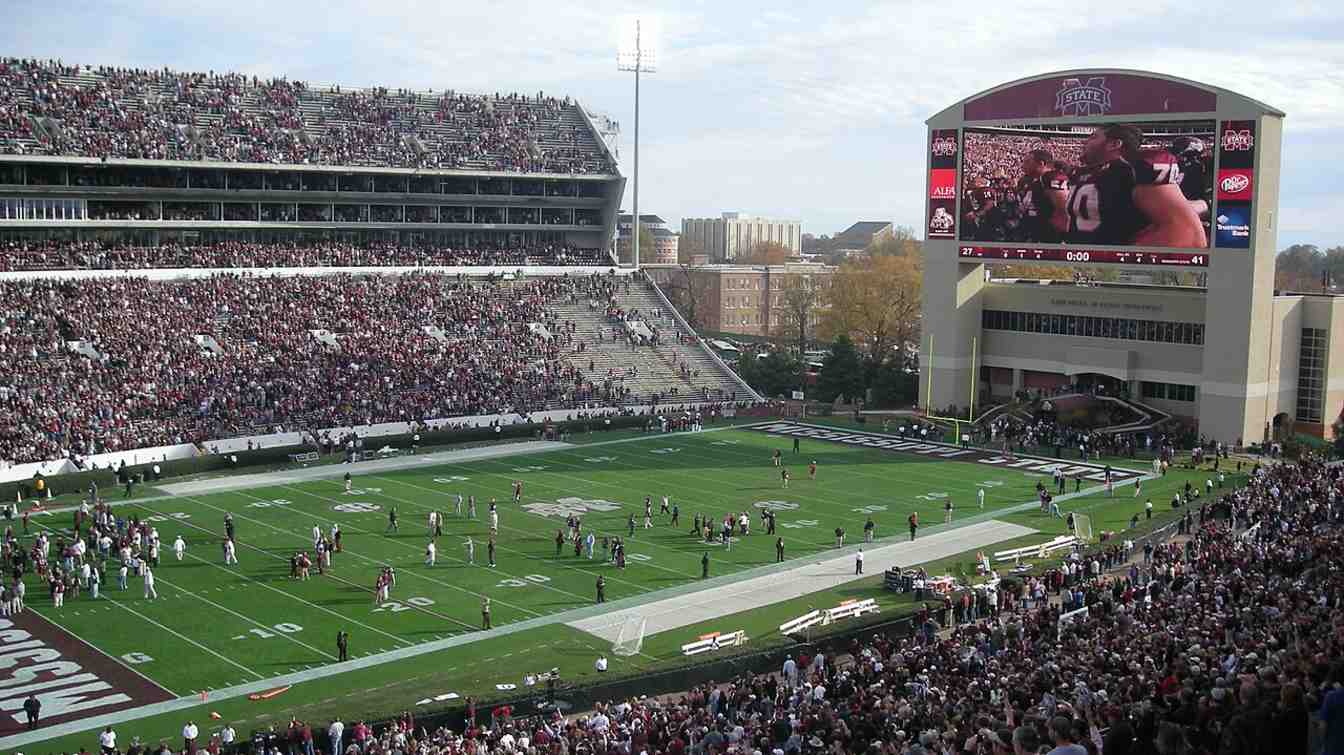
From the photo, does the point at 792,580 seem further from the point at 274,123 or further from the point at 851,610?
the point at 274,123

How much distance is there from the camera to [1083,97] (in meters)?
56.6

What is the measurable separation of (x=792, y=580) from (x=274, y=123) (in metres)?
45.2

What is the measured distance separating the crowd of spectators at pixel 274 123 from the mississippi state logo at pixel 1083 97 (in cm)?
3044

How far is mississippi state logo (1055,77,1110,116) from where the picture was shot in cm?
5603

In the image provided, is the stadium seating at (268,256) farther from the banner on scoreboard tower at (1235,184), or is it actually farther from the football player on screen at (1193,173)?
the banner on scoreboard tower at (1235,184)

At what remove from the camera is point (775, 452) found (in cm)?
5297

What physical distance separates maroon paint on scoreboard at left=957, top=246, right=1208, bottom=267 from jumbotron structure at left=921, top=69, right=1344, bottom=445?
60 mm

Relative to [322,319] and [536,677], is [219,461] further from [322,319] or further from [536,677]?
[536,677]

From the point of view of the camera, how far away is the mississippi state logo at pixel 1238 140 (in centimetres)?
5244

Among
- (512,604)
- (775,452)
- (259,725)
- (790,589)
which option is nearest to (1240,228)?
(775,452)

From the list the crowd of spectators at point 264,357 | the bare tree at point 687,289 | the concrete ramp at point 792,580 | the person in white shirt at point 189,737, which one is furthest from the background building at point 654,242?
the person in white shirt at point 189,737

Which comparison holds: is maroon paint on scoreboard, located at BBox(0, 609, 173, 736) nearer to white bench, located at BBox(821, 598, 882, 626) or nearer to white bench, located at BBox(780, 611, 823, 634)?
white bench, located at BBox(780, 611, 823, 634)

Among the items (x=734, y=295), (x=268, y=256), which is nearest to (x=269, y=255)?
(x=268, y=256)

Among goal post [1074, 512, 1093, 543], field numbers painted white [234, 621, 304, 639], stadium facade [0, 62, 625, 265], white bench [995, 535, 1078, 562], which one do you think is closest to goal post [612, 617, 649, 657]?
field numbers painted white [234, 621, 304, 639]
